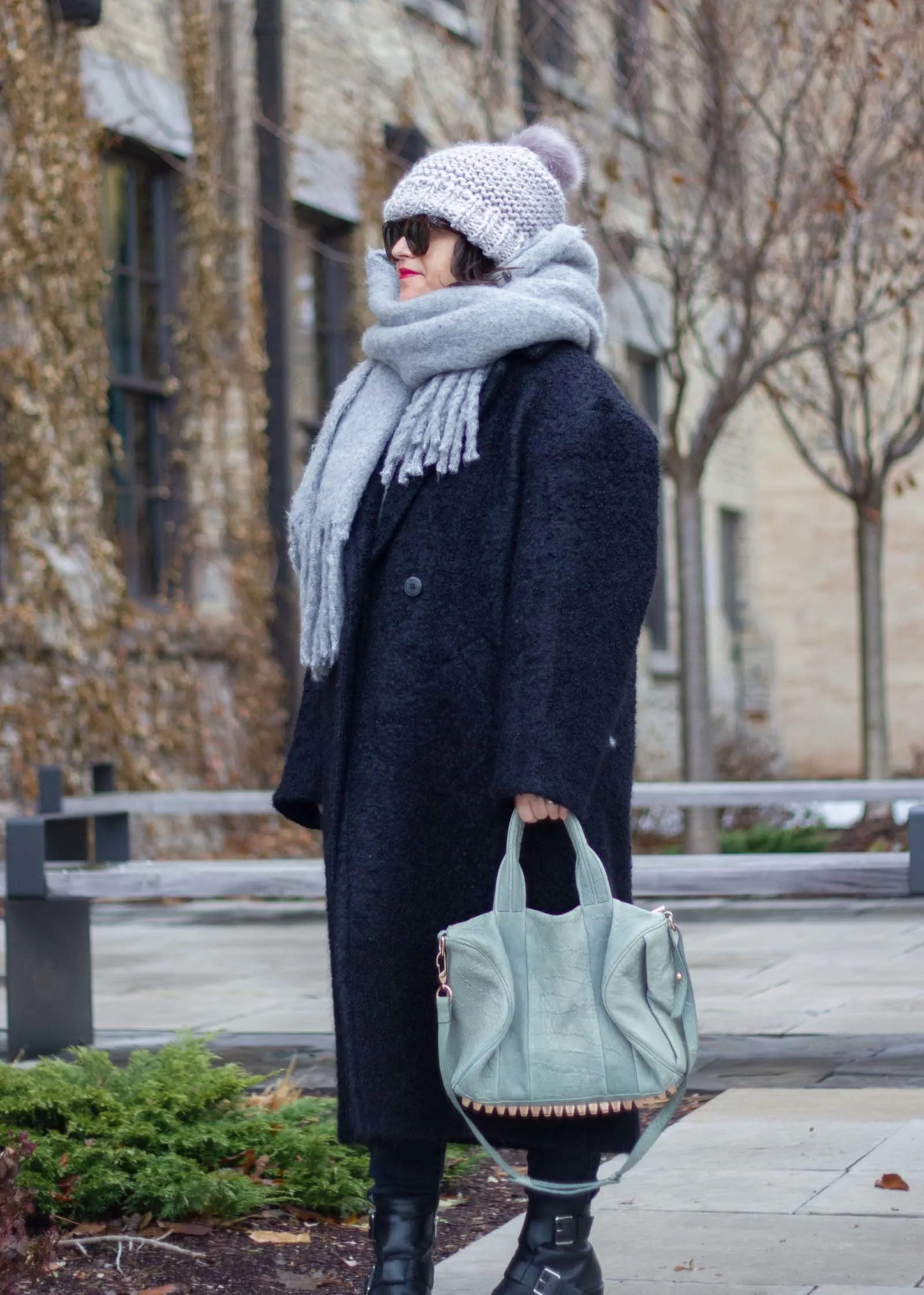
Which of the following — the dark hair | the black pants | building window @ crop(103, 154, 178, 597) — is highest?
building window @ crop(103, 154, 178, 597)

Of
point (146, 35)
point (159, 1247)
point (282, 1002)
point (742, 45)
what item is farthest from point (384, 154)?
point (159, 1247)

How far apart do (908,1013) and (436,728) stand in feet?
11.4

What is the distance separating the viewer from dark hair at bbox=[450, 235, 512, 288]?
11.0ft

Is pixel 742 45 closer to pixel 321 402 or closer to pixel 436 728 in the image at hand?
pixel 321 402

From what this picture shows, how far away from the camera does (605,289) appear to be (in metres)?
11.6

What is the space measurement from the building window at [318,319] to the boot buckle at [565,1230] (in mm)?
9707

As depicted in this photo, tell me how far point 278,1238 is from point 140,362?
809 cm

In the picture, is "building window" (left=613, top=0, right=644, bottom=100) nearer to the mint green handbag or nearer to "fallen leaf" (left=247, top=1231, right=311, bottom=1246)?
"fallen leaf" (left=247, top=1231, right=311, bottom=1246)

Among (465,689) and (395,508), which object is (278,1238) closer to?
(465,689)

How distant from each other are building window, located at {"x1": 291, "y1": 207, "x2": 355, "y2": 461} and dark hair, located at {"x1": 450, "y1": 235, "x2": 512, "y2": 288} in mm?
9326

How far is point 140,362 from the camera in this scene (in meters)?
11.4

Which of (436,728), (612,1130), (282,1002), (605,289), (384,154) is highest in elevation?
(384,154)

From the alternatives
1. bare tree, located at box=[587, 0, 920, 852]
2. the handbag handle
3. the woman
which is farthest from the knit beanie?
bare tree, located at box=[587, 0, 920, 852]

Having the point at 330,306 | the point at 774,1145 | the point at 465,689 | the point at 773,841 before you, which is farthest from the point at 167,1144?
the point at 330,306
